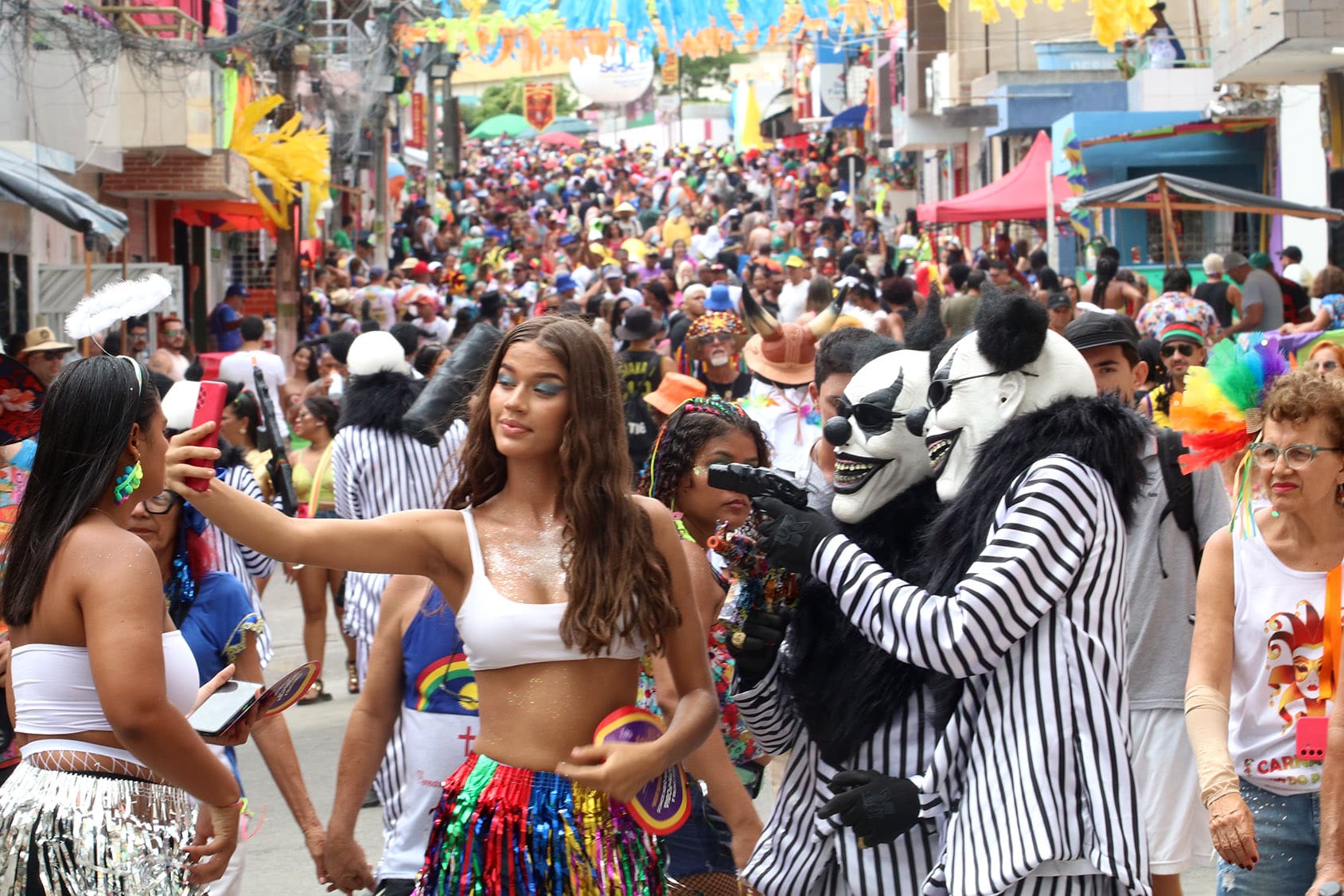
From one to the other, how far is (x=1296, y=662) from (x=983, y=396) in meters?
0.98

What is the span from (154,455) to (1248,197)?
1463 centimetres

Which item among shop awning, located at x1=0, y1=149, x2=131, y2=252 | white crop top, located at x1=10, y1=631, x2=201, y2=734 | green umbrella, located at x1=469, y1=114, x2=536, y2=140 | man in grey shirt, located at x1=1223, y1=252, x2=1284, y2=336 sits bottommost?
white crop top, located at x1=10, y1=631, x2=201, y2=734

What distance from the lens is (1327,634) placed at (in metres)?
3.51

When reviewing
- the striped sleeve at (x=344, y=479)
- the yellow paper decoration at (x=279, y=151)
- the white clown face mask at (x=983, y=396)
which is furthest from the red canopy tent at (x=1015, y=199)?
the white clown face mask at (x=983, y=396)

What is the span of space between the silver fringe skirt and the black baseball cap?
9.64 feet

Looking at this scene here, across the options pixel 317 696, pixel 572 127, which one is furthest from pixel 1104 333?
pixel 572 127

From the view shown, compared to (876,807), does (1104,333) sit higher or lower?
higher

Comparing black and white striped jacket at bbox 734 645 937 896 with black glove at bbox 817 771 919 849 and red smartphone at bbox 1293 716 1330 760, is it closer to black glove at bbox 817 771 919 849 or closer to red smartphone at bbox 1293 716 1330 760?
black glove at bbox 817 771 919 849

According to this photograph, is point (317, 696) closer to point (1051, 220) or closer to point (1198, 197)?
point (1198, 197)

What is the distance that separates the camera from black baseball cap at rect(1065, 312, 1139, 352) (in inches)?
190

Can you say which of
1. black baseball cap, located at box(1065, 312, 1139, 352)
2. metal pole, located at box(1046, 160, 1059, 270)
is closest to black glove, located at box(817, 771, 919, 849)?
black baseball cap, located at box(1065, 312, 1139, 352)

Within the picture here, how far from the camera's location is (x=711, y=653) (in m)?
4.04

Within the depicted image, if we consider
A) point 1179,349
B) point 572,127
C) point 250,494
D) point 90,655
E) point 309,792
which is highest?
point 572,127

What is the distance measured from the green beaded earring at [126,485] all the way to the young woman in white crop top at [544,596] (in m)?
0.22
